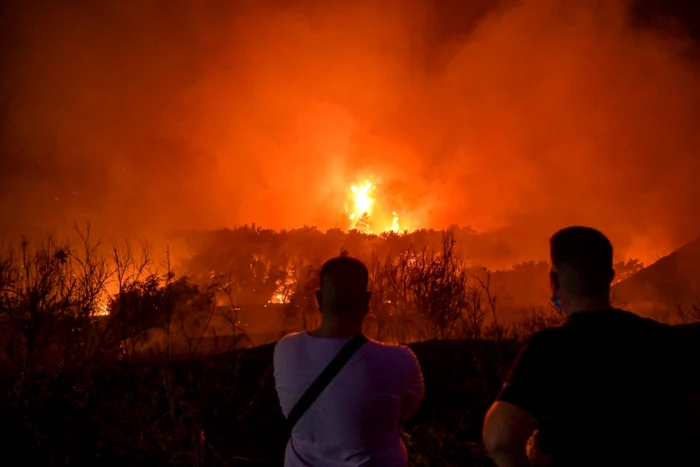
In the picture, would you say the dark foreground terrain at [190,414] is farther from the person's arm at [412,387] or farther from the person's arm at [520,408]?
the person's arm at [520,408]

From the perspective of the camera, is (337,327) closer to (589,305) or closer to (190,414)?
(589,305)

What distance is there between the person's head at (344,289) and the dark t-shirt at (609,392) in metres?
1.01

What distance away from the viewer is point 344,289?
2.72 m

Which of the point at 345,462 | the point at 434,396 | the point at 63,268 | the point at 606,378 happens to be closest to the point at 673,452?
the point at 606,378

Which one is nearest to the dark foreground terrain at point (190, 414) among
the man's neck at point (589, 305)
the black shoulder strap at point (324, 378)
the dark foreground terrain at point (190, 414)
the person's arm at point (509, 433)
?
the dark foreground terrain at point (190, 414)

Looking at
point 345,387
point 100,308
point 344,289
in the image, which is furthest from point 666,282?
point 345,387

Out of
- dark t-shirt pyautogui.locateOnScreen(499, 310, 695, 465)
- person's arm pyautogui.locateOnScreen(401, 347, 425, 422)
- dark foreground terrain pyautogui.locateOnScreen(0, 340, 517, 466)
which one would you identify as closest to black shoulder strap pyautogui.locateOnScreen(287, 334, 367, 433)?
person's arm pyautogui.locateOnScreen(401, 347, 425, 422)

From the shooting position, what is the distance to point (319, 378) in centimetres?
251

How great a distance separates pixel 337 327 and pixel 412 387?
534 millimetres

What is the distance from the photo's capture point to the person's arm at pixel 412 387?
8.86 feet

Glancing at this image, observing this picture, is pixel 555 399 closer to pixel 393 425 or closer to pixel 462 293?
pixel 393 425

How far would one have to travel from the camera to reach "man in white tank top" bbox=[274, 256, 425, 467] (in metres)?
2.52

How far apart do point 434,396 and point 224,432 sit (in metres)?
3.00

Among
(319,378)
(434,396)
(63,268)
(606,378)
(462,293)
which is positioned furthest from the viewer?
(462,293)
